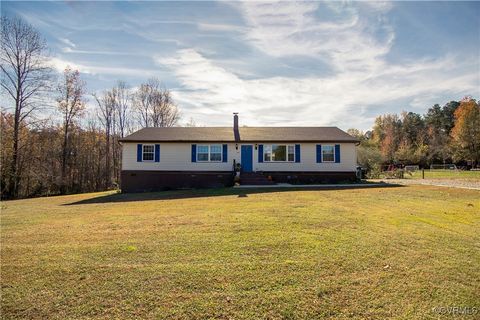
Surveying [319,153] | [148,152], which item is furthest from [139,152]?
[319,153]

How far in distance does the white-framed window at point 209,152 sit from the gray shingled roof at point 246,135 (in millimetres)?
522

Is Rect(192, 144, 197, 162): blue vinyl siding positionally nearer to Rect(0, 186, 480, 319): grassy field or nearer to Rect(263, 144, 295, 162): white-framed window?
Rect(263, 144, 295, 162): white-framed window

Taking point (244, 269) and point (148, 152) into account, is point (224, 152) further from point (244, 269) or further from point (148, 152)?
point (244, 269)

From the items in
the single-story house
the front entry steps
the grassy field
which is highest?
the single-story house

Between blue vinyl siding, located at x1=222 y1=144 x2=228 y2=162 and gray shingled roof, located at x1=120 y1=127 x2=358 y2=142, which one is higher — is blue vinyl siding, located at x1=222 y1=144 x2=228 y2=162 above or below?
below

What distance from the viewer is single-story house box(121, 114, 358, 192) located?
1891 centimetres

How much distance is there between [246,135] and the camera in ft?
66.5

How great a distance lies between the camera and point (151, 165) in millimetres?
19125

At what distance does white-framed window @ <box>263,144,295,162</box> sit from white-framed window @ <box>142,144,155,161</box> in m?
7.87

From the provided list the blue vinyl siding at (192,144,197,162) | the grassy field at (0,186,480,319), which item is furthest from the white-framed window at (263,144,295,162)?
the grassy field at (0,186,480,319)

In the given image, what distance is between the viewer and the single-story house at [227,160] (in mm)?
18906

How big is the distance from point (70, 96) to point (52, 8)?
848 inches

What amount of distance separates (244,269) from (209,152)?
621 inches

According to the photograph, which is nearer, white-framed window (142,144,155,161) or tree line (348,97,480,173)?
white-framed window (142,144,155,161)
